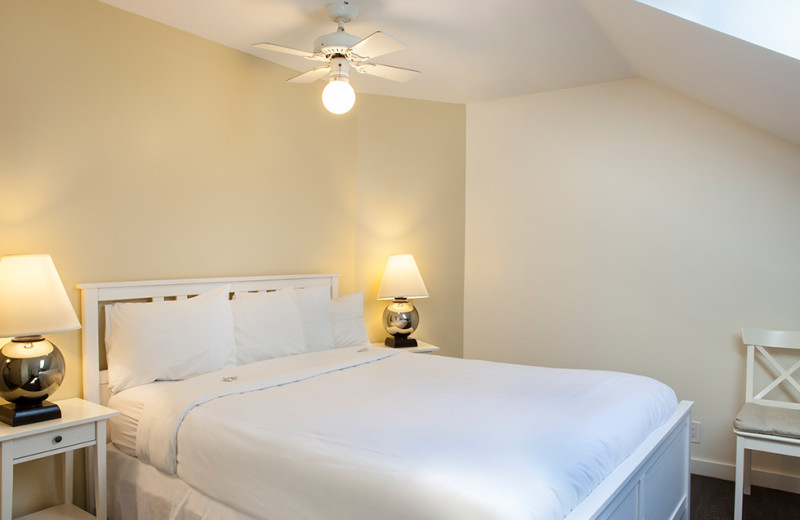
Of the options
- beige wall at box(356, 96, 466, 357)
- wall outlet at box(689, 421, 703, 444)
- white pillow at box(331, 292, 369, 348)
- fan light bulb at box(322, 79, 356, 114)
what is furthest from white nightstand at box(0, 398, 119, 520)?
wall outlet at box(689, 421, 703, 444)

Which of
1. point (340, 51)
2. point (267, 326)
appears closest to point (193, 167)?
point (267, 326)

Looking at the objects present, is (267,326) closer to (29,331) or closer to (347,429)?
(29,331)

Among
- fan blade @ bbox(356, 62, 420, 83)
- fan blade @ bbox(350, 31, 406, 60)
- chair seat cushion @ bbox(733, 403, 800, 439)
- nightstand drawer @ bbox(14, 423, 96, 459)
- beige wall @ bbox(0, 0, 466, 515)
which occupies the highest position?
fan blade @ bbox(350, 31, 406, 60)

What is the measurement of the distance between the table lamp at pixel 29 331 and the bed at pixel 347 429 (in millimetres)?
338

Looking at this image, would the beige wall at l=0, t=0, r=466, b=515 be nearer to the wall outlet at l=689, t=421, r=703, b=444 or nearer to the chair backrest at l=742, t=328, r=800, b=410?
the wall outlet at l=689, t=421, r=703, b=444

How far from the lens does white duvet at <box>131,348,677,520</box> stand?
1.53 metres

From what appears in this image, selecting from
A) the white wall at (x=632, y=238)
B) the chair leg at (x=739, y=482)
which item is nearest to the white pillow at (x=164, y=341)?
the white wall at (x=632, y=238)

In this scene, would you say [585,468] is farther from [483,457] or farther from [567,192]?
[567,192]

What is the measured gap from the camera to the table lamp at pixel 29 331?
7.14ft

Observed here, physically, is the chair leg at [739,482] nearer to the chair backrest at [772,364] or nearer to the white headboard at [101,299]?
the chair backrest at [772,364]

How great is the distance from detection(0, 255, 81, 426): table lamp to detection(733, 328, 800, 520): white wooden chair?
10.1 ft

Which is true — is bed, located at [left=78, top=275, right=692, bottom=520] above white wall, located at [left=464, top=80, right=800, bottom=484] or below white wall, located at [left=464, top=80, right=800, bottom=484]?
below

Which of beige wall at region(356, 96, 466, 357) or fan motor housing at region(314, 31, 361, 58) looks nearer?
fan motor housing at region(314, 31, 361, 58)

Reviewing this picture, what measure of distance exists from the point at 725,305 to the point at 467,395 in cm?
201
